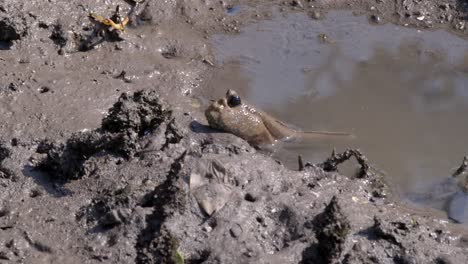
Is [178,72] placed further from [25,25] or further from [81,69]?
[25,25]

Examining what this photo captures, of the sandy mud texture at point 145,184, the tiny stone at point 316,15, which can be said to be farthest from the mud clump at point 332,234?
Answer: the tiny stone at point 316,15

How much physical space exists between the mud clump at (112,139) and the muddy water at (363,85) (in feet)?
3.35

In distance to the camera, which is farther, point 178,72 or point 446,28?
point 446,28

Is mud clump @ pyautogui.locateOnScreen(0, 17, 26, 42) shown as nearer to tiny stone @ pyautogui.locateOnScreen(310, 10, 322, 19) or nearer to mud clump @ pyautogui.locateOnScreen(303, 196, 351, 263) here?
tiny stone @ pyautogui.locateOnScreen(310, 10, 322, 19)

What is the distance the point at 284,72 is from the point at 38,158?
7.93 ft

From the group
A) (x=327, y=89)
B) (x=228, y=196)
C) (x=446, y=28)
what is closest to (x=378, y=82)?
(x=327, y=89)

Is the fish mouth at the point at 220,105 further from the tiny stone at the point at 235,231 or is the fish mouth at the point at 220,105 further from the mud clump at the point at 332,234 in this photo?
the mud clump at the point at 332,234

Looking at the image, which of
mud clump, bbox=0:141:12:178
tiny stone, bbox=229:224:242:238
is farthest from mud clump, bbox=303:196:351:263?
mud clump, bbox=0:141:12:178

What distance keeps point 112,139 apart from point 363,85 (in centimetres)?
243

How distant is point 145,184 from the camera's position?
14.4 feet

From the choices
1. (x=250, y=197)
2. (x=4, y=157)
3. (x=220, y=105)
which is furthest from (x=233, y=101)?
(x=4, y=157)

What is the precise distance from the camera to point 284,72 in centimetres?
616

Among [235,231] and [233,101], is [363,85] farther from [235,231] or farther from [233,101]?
[235,231]

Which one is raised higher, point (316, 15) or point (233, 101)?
point (233, 101)
